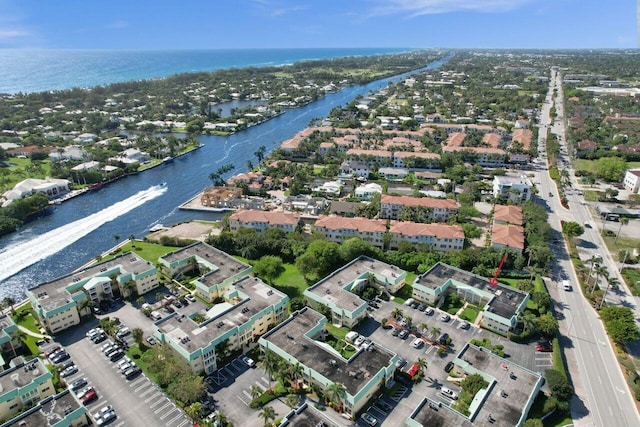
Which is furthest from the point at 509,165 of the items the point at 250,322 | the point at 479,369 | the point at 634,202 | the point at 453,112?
the point at 250,322

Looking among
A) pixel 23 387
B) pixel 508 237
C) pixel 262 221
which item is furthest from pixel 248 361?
pixel 508 237

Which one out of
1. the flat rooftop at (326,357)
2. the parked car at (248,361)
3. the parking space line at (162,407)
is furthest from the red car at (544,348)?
the parking space line at (162,407)

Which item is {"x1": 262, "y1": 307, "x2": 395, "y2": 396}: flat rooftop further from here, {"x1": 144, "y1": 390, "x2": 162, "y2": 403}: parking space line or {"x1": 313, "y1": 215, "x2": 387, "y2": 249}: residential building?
{"x1": 313, "y1": 215, "x2": 387, "y2": 249}: residential building

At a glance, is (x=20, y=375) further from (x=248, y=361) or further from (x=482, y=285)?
(x=482, y=285)

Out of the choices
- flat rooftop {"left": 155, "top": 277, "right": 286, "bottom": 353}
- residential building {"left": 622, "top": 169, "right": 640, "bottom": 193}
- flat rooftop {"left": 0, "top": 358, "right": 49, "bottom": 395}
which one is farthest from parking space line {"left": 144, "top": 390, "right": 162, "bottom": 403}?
residential building {"left": 622, "top": 169, "right": 640, "bottom": 193}

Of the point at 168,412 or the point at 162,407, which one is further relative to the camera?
the point at 162,407
